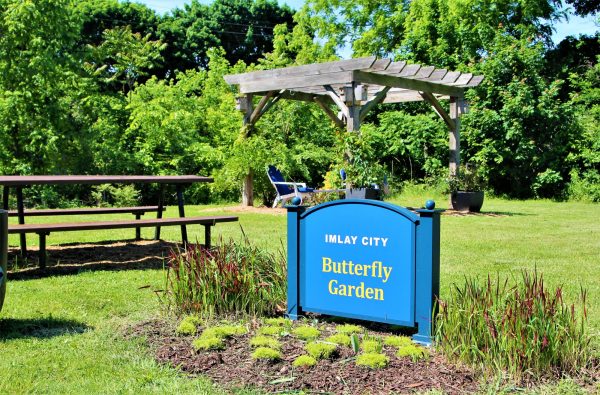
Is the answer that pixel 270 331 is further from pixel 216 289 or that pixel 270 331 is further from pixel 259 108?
pixel 259 108

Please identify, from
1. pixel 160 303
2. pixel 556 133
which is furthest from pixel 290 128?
pixel 160 303

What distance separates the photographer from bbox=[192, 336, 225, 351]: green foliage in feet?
12.9

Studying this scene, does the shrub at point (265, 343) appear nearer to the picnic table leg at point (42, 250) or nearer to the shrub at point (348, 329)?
the shrub at point (348, 329)

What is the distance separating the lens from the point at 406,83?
43.3ft

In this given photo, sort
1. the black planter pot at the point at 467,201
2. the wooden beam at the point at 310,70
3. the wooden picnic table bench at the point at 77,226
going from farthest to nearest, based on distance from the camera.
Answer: the black planter pot at the point at 467,201
the wooden beam at the point at 310,70
the wooden picnic table bench at the point at 77,226

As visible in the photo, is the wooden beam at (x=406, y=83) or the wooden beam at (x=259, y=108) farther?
the wooden beam at (x=259, y=108)

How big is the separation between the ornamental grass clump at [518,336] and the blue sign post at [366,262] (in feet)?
1.39

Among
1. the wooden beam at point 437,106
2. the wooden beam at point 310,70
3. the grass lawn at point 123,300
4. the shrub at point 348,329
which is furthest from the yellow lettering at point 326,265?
the wooden beam at point 437,106

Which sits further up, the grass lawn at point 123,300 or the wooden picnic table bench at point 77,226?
the wooden picnic table bench at point 77,226

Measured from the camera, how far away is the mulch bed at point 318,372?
3355 millimetres

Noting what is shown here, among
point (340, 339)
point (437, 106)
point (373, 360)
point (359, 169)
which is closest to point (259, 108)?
point (359, 169)

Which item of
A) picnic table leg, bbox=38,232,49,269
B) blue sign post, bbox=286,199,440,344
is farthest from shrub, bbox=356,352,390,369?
picnic table leg, bbox=38,232,49,269

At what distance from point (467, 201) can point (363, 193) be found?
299 centimetres

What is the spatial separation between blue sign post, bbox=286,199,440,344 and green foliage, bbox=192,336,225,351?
85 centimetres
